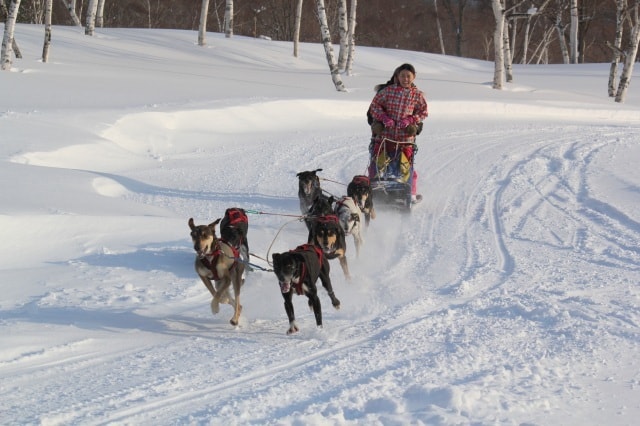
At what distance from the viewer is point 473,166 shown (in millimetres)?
12727

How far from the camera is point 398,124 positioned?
10.0 m

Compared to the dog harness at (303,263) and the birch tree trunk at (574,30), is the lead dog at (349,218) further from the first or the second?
the birch tree trunk at (574,30)

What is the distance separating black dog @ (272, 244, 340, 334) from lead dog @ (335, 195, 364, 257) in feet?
5.45

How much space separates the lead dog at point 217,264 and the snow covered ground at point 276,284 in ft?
0.74

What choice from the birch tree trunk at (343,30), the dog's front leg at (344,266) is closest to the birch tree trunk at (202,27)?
the birch tree trunk at (343,30)

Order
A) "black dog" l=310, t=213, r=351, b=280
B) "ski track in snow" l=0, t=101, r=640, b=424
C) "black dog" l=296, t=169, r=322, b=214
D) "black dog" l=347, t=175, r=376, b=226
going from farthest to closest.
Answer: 1. "black dog" l=296, t=169, r=322, b=214
2. "black dog" l=347, t=175, r=376, b=226
3. "black dog" l=310, t=213, r=351, b=280
4. "ski track in snow" l=0, t=101, r=640, b=424

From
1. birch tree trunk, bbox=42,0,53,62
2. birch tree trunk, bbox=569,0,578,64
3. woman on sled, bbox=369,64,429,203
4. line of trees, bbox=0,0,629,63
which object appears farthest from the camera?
line of trees, bbox=0,0,629,63

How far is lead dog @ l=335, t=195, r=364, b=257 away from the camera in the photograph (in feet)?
25.2

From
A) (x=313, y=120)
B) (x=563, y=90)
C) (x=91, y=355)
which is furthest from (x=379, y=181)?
(x=563, y=90)

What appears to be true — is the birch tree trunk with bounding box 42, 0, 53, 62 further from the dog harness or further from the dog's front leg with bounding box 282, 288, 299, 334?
the dog's front leg with bounding box 282, 288, 299, 334

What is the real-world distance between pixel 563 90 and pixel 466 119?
8448 millimetres

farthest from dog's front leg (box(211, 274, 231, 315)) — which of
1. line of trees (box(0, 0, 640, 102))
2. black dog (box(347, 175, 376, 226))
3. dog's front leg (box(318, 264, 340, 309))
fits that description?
line of trees (box(0, 0, 640, 102))

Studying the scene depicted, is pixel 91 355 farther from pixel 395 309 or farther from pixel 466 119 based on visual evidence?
pixel 466 119

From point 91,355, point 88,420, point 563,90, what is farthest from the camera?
point 563,90
